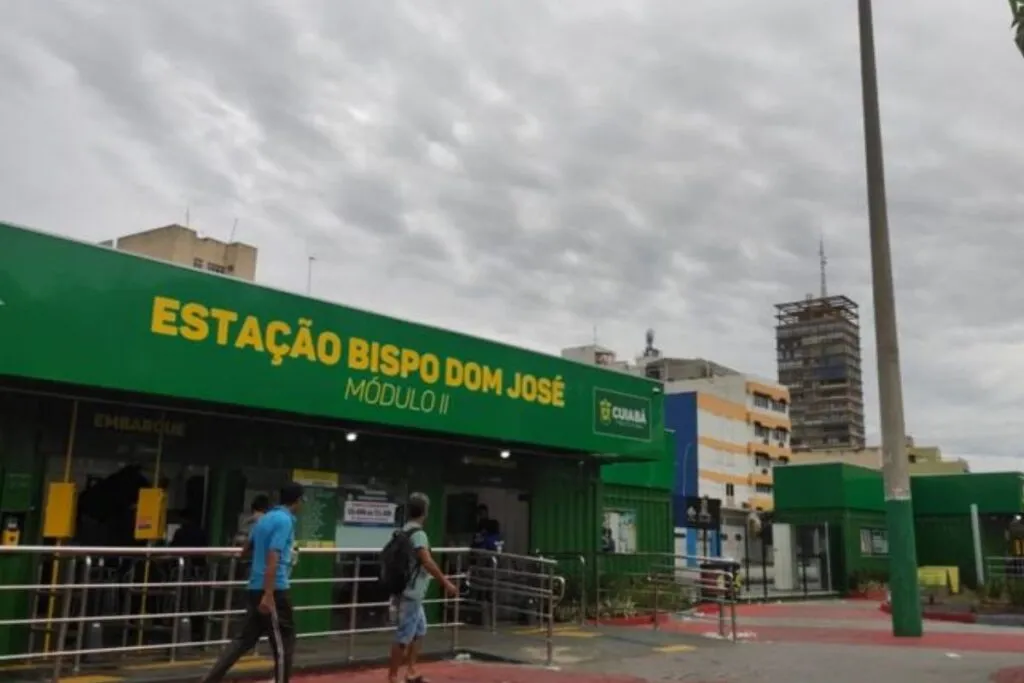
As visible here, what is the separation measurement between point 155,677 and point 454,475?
22.0 feet

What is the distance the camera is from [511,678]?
9.86 m

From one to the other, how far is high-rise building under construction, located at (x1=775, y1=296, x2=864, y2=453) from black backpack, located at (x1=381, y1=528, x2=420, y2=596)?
140 m

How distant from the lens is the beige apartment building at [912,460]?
202 ft

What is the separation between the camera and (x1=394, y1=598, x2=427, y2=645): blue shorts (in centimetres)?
878

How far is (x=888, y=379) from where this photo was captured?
51.6 feet

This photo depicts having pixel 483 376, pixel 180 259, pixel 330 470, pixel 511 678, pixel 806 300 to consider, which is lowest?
pixel 511 678

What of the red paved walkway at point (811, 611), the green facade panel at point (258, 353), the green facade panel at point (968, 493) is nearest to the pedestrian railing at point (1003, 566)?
the green facade panel at point (968, 493)

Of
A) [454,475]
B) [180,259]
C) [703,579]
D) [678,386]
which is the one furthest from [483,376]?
[678,386]

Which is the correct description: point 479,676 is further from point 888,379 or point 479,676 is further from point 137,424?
point 888,379

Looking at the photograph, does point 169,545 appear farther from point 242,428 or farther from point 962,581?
point 962,581

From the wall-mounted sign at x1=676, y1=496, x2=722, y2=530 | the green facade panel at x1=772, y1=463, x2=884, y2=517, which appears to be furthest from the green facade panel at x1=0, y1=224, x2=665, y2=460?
the green facade panel at x1=772, y1=463, x2=884, y2=517

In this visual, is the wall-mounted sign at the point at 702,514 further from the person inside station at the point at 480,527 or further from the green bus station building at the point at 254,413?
the person inside station at the point at 480,527

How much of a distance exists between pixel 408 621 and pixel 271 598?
1.48m

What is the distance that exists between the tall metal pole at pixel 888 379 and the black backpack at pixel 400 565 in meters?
9.49
